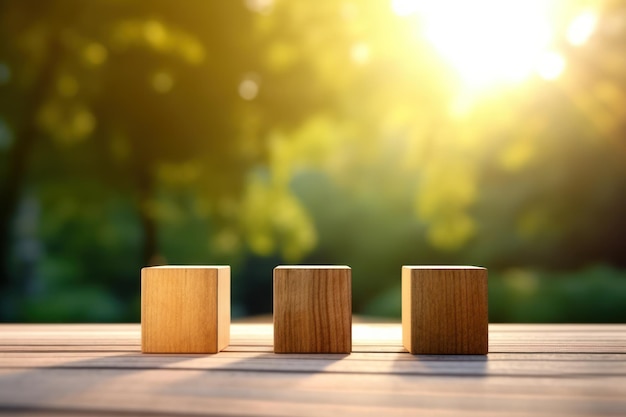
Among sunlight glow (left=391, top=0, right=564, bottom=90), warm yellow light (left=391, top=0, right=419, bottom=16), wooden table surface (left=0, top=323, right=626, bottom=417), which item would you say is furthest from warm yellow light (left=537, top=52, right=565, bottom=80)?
wooden table surface (left=0, top=323, right=626, bottom=417)

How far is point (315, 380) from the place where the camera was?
96cm

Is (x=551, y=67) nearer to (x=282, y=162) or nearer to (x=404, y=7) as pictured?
(x=404, y=7)

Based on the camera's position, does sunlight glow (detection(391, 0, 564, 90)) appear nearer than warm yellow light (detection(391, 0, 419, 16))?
Yes

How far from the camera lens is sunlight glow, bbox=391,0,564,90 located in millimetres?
3715

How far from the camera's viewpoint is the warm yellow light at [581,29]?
12.9ft

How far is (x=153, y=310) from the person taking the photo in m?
1.22

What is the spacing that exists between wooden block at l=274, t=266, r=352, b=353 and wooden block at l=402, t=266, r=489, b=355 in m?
0.15

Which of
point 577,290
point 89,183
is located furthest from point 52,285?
point 577,290

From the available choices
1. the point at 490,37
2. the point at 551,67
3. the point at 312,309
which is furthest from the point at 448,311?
the point at 551,67

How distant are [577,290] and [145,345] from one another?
143 inches

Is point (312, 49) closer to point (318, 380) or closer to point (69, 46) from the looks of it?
point (69, 46)

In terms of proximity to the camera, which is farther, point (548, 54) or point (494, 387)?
point (548, 54)

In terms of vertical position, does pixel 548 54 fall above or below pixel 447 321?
above

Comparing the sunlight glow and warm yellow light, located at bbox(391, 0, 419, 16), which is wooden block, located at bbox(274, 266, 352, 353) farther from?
warm yellow light, located at bbox(391, 0, 419, 16)
